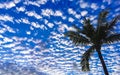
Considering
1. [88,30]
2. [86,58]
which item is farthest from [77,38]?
[86,58]

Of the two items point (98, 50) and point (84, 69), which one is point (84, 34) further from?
point (84, 69)

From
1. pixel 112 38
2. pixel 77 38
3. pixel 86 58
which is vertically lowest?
pixel 86 58

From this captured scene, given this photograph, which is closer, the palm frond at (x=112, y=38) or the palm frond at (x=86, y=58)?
the palm frond at (x=86, y=58)

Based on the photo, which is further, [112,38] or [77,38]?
[77,38]

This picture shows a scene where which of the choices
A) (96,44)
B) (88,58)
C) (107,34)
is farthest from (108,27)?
(88,58)

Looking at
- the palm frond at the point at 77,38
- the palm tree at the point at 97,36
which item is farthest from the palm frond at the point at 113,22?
the palm frond at the point at 77,38

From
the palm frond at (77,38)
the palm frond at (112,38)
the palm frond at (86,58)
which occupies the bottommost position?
the palm frond at (86,58)

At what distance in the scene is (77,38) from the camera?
74.9 feet

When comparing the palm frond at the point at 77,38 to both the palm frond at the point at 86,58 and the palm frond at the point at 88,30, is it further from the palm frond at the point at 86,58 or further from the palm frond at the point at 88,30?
the palm frond at the point at 86,58

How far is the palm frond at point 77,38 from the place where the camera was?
22406 millimetres

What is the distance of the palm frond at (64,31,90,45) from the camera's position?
73.5ft

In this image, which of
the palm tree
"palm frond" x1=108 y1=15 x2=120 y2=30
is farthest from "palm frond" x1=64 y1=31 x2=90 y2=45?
"palm frond" x1=108 y1=15 x2=120 y2=30

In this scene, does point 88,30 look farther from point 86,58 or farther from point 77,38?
point 86,58

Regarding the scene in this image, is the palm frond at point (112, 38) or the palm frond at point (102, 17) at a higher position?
the palm frond at point (102, 17)
